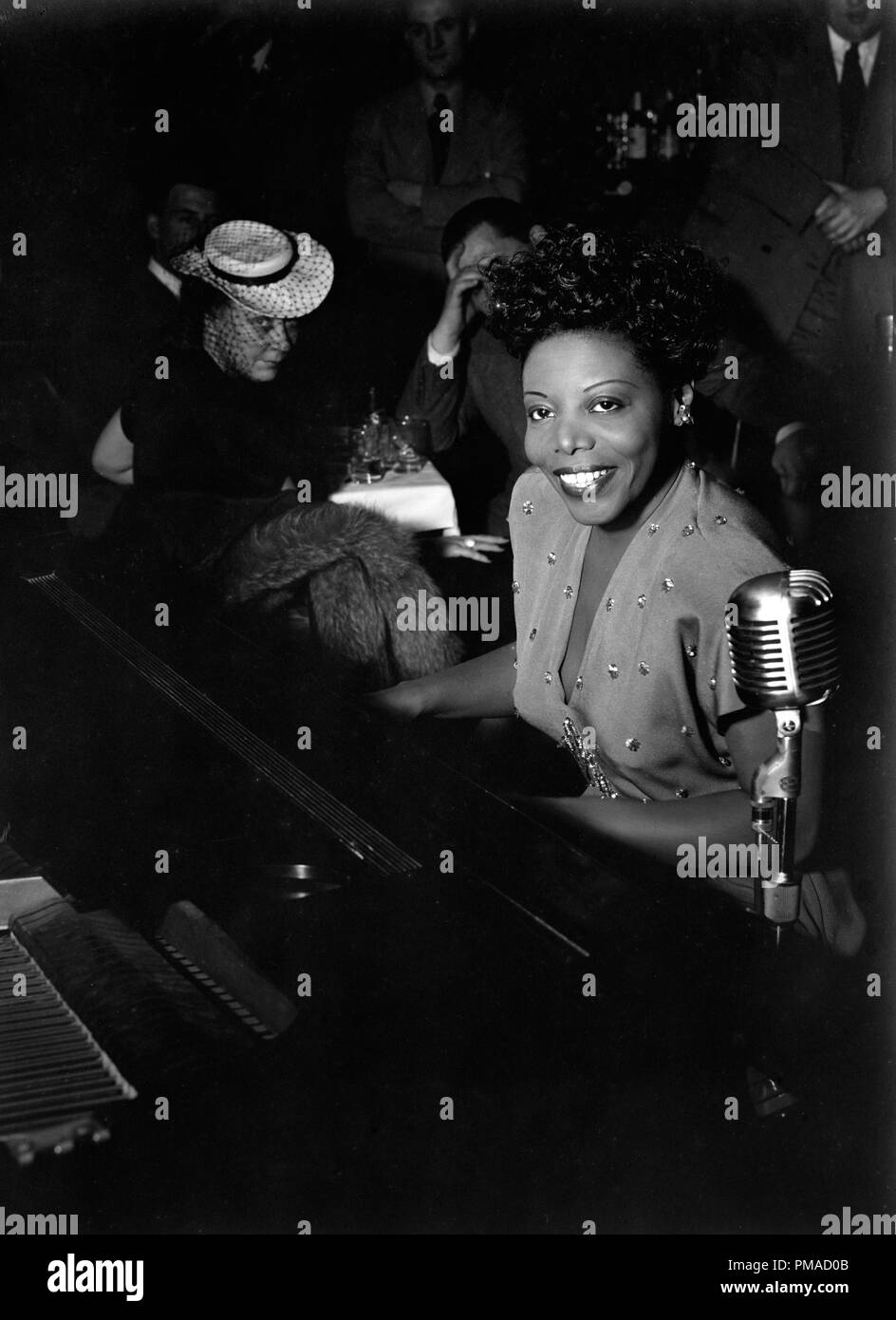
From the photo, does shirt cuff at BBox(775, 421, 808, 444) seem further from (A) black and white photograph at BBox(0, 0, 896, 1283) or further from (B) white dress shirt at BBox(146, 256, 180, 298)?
(B) white dress shirt at BBox(146, 256, 180, 298)

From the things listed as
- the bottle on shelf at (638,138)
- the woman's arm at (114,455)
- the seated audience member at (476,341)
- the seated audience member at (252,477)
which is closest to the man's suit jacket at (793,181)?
the bottle on shelf at (638,138)

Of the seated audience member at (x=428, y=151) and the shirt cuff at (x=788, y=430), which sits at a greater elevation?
the seated audience member at (x=428, y=151)

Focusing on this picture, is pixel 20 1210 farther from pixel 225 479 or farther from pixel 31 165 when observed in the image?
pixel 31 165

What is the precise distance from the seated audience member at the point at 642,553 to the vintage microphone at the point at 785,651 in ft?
0.80

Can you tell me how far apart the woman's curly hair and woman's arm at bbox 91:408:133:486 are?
1041 millimetres

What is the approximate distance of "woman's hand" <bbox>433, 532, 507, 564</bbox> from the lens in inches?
106

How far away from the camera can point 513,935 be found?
1.55m

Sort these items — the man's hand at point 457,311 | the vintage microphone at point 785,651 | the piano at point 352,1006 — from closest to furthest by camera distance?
1. the piano at point 352,1006
2. the vintage microphone at point 785,651
3. the man's hand at point 457,311

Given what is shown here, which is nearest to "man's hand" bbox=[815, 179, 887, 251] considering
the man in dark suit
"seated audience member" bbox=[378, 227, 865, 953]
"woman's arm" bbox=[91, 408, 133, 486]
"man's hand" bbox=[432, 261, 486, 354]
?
the man in dark suit

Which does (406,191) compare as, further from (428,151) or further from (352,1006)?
(352,1006)

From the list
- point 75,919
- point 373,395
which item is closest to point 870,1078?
point 75,919

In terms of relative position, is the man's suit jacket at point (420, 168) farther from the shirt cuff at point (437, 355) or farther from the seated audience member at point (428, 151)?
the shirt cuff at point (437, 355)

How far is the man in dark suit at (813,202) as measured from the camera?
240 cm

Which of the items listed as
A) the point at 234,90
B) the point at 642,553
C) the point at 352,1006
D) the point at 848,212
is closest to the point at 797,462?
the point at 848,212
